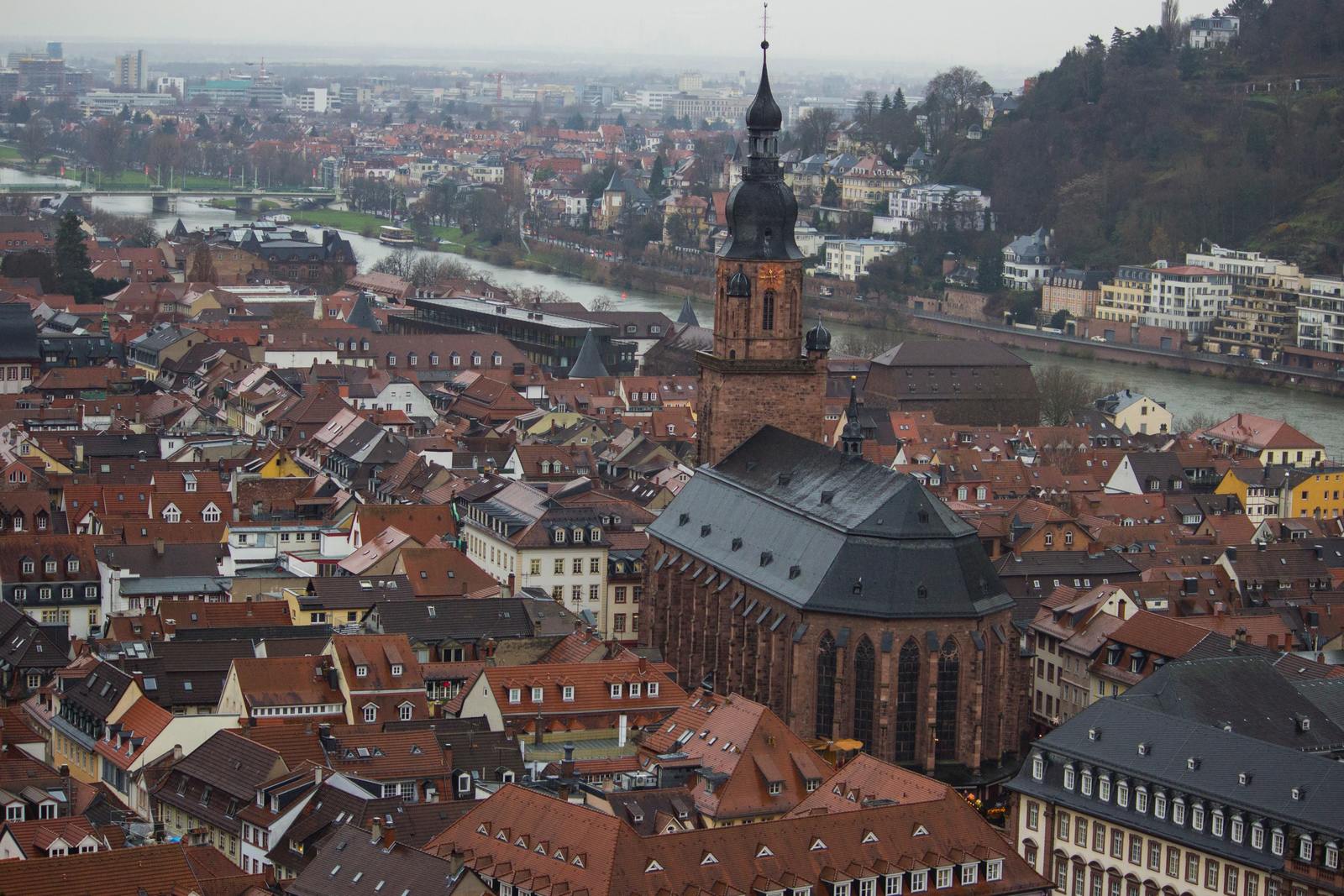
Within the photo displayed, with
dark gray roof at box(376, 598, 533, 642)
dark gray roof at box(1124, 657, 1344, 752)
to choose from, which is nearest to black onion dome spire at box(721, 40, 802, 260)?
dark gray roof at box(376, 598, 533, 642)

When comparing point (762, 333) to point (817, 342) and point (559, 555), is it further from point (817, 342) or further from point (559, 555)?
point (559, 555)

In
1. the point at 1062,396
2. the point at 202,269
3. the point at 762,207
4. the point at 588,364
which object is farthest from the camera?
the point at 202,269

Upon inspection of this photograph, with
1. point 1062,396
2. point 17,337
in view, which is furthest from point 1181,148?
point 17,337

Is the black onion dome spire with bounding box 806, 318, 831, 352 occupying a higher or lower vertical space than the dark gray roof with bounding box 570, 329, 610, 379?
higher

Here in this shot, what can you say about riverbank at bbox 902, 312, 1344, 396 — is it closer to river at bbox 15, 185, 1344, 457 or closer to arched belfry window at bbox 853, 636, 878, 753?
river at bbox 15, 185, 1344, 457

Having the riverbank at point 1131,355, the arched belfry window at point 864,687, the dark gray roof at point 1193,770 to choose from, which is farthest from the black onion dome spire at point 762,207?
the riverbank at point 1131,355

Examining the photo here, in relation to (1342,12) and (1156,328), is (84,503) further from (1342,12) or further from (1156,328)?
(1342,12)
